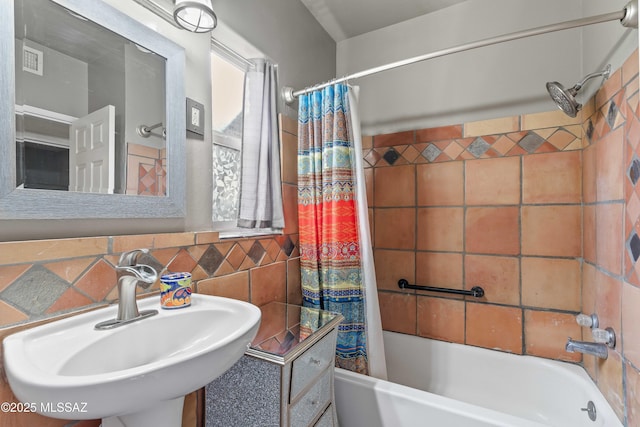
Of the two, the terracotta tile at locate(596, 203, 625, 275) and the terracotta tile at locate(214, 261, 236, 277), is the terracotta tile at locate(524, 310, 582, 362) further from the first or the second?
the terracotta tile at locate(214, 261, 236, 277)

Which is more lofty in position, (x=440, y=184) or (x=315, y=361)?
(x=440, y=184)

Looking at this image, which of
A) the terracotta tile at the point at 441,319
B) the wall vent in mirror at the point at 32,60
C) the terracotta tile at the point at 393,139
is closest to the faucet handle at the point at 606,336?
the terracotta tile at the point at 441,319

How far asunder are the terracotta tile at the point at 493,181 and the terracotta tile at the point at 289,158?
3.36ft

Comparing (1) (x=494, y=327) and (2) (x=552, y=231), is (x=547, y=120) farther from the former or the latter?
(1) (x=494, y=327)

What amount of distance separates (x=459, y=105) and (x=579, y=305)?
1.27 meters

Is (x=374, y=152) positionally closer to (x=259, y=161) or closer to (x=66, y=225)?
(x=259, y=161)

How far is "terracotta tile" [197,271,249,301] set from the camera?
3.56 ft

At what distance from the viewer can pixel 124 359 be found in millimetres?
736

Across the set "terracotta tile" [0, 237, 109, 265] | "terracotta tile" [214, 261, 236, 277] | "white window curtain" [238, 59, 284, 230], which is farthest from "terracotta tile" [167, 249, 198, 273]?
"white window curtain" [238, 59, 284, 230]

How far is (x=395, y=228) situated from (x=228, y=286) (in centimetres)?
117

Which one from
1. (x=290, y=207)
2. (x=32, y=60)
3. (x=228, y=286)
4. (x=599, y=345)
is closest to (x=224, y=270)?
(x=228, y=286)

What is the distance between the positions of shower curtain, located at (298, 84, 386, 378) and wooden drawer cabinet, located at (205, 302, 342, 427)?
0.99 ft

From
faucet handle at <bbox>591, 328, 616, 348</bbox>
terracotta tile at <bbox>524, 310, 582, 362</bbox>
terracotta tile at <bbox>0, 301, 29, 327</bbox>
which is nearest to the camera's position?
terracotta tile at <bbox>0, 301, 29, 327</bbox>

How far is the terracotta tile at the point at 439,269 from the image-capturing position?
173cm
